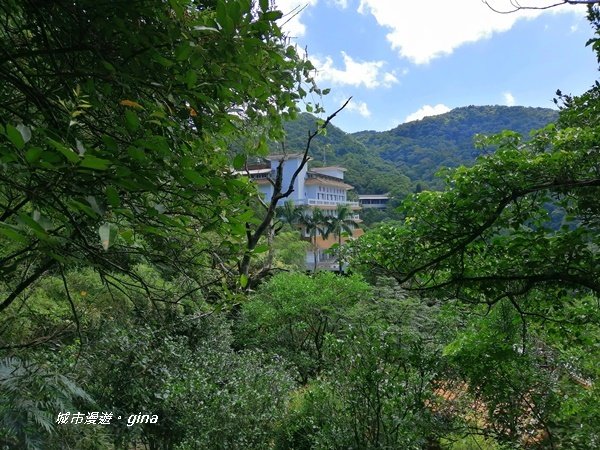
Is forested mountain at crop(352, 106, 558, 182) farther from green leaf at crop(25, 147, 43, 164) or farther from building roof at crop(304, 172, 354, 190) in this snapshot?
green leaf at crop(25, 147, 43, 164)

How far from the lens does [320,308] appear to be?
7.11m

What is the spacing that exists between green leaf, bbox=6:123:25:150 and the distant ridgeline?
2933 centimetres

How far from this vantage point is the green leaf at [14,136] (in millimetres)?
520

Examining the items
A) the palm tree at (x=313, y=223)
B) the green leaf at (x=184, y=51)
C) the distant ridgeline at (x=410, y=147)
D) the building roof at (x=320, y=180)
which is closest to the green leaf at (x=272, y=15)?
the green leaf at (x=184, y=51)

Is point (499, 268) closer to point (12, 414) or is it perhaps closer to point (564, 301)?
point (564, 301)

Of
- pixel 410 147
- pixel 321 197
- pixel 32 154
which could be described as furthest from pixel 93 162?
pixel 410 147

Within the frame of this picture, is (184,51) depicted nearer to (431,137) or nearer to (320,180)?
(320,180)

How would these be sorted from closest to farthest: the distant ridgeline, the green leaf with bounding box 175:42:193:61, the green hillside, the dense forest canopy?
the green leaf with bounding box 175:42:193:61 → the dense forest canopy → the distant ridgeline → the green hillside

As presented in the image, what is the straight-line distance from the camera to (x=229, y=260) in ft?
7.38

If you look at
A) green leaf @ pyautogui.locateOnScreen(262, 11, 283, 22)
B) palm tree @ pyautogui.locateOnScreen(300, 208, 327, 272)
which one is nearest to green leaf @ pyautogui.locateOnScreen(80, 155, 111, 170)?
green leaf @ pyautogui.locateOnScreen(262, 11, 283, 22)

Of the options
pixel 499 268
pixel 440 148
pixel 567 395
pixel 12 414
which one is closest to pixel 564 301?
pixel 499 268

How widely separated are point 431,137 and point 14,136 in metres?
45.3

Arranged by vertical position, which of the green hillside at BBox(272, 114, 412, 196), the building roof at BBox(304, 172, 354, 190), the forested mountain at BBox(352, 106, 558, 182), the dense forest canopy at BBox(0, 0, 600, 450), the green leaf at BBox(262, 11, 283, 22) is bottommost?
the dense forest canopy at BBox(0, 0, 600, 450)

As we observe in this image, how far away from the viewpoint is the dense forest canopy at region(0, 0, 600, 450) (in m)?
0.89
